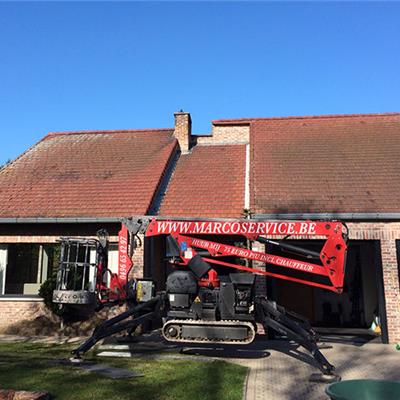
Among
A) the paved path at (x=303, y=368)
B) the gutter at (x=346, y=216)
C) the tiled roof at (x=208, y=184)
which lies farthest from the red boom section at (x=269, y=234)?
the tiled roof at (x=208, y=184)

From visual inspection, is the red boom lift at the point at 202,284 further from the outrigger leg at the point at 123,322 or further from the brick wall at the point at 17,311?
the brick wall at the point at 17,311

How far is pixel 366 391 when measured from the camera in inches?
132

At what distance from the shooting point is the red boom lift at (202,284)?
788 centimetres

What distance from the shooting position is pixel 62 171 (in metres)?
14.5

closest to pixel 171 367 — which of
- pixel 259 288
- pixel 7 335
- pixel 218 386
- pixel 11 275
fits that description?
pixel 218 386

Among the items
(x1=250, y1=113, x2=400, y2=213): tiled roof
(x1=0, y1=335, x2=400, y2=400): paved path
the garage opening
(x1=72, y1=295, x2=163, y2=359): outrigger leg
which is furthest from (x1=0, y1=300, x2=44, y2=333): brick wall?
the garage opening

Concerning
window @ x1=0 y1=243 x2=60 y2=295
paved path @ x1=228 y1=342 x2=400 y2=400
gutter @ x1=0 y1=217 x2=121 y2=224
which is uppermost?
gutter @ x1=0 y1=217 x2=121 y2=224

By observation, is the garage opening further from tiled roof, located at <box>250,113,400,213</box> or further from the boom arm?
the boom arm

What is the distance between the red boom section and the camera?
26.0ft

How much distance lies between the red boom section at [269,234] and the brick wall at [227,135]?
29.0 feet

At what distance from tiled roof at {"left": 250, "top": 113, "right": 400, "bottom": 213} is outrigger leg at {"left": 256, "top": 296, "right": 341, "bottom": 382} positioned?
3.61 metres

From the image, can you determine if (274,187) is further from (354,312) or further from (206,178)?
(354,312)

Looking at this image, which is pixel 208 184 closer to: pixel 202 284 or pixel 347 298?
pixel 202 284

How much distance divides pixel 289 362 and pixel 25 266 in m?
8.07
